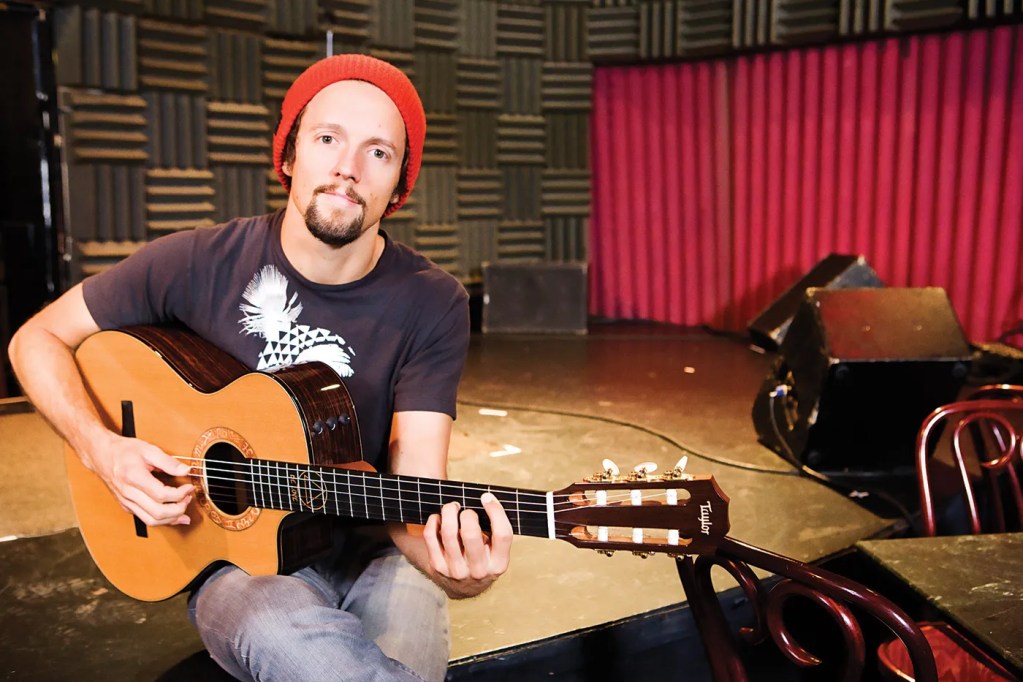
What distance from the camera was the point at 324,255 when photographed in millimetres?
1811

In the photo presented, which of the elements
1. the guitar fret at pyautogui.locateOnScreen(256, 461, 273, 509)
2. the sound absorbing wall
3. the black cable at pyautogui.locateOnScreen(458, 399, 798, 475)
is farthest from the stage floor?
the sound absorbing wall

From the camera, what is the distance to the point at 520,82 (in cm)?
646

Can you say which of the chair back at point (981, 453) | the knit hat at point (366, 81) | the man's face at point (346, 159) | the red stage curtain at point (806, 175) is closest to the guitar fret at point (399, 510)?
the man's face at point (346, 159)

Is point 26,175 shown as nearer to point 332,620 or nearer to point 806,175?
→ point 332,620

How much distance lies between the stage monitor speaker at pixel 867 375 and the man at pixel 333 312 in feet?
5.40

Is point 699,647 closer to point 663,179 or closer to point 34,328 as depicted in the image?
point 34,328

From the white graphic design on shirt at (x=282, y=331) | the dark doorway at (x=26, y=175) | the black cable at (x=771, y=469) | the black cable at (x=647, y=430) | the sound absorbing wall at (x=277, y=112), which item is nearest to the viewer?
the white graphic design on shirt at (x=282, y=331)

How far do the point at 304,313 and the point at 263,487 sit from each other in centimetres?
40

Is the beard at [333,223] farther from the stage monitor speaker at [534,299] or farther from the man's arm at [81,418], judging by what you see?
the stage monitor speaker at [534,299]

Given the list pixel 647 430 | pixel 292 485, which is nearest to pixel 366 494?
pixel 292 485

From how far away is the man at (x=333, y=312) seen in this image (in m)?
1.66

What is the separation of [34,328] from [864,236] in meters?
4.95

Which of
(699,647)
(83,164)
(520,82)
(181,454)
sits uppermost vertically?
(520,82)

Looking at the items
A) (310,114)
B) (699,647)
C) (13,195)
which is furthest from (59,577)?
(13,195)
